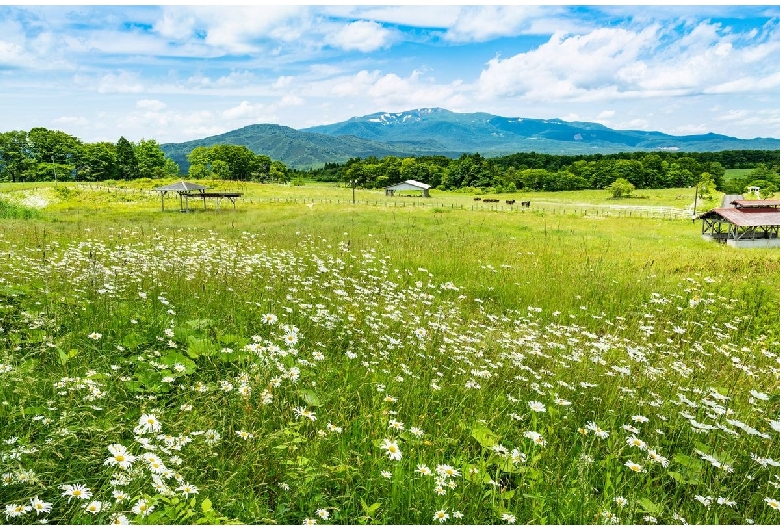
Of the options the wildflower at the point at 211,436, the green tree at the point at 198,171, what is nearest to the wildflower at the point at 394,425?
the wildflower at the point at 211,436

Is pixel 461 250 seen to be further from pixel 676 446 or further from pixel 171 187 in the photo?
pixel 171 187

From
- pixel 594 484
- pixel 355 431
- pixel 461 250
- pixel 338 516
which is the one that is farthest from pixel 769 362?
pixel 461 250

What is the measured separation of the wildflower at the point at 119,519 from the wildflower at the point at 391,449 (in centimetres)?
181

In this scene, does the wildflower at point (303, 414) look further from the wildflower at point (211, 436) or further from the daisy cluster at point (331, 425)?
the wildflower at point (211, 436)

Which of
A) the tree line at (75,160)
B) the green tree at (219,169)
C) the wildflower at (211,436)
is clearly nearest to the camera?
the wildflower at (211,436)

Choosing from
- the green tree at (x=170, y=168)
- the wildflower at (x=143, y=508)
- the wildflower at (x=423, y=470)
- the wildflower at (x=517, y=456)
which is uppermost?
the green tree at (x=170, y=168)

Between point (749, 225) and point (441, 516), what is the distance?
41085 mm

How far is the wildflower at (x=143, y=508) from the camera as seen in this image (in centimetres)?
275

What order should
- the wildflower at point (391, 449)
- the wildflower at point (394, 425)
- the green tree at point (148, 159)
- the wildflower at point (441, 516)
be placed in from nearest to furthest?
the wildflower at point (441, 516)
the wildflower at point (391, 449)
the wildflower at point (394, 425)
the green tree at point (148, 159)

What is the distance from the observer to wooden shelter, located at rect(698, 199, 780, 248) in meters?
34.8

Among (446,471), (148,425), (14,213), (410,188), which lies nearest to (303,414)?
(148,425)

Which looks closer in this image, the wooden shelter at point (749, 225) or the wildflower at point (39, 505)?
the wildflower at point (39, 505)

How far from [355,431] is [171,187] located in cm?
5496

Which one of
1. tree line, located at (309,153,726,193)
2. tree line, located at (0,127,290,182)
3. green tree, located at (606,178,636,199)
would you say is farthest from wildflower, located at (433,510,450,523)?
tree line, located at (0,127,290,182)
